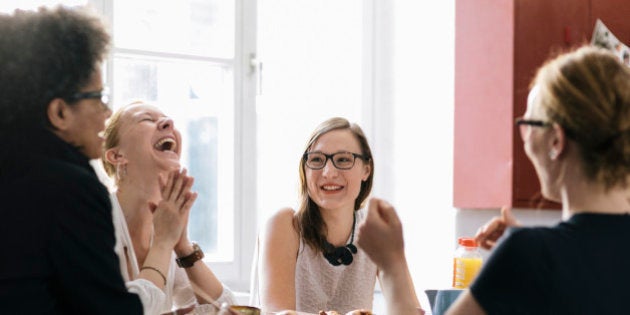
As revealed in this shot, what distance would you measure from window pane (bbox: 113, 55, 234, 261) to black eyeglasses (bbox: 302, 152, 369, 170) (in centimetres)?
124

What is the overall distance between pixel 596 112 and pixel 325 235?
1.37m

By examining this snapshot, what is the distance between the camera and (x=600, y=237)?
1086 mm

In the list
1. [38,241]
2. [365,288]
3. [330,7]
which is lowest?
[365,288]

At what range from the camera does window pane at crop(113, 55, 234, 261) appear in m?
3.47

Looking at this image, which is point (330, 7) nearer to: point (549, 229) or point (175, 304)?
point (175, 304)

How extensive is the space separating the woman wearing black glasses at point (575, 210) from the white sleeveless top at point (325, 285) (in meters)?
1.22

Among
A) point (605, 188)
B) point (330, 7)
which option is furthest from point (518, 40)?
point (605, 188)

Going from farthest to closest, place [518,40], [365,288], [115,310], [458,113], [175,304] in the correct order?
1. [458,113]
2. [518,40]
3. [365,288]
4. [175,304]
5. [115,310]

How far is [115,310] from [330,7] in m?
2.90

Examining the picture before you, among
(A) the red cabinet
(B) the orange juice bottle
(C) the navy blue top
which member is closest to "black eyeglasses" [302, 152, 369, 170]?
(B) the orange juice bottle

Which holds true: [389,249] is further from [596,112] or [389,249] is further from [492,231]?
[596,112]

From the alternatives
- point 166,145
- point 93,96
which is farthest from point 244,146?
point 93,96

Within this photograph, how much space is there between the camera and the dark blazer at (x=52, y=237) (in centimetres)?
115

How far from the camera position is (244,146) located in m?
3.58
